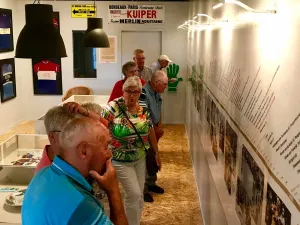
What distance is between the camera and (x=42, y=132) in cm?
479

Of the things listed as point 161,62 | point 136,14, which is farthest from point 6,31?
point 161,62

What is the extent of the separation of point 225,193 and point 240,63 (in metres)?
0.95

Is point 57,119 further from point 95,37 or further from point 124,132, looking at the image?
point 95,37

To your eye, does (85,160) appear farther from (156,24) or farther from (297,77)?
(156,24)

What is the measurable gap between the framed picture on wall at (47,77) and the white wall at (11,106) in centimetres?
38

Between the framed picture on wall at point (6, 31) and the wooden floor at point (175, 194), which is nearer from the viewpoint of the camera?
the wooden floor at point (175, 194)

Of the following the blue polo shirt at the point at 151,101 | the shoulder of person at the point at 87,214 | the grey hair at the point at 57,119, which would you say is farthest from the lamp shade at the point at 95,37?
A: the shoulder of person at the point at 87,214

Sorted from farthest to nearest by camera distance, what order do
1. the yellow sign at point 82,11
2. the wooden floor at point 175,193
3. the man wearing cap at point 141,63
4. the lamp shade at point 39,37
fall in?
the yellow sign at point 82,11, the man wearing cap at point 141,63, the wooden floor at point 175,193, the lamp shade at point 39,37

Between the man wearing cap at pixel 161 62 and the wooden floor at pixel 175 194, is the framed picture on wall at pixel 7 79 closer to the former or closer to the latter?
the man wearing cap at pixel 161 62

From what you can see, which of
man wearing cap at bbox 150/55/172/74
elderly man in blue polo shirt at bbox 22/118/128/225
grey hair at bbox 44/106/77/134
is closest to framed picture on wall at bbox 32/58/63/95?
man wearing cap at bbox 150/55/172/74

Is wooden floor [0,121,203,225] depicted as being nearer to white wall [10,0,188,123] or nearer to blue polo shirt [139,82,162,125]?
blue polo shirt [139,82,162,125]

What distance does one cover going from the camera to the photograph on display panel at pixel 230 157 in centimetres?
244

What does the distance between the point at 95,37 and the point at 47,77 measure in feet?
13.6

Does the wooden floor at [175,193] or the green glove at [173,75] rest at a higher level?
the green glove at [173,75]
